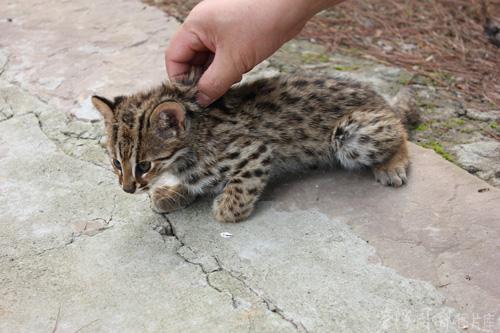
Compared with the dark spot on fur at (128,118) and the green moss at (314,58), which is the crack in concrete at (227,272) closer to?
the dark spot on fur at (128,118)

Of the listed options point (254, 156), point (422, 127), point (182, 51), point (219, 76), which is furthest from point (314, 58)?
point (219, 76)

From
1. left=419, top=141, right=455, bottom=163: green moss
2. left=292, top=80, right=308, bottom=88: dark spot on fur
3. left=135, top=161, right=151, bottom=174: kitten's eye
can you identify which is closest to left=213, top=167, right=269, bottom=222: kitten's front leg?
left=135, top=161, right=151, bottom=174: kitten's eye

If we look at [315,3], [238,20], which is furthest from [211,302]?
[315,3]

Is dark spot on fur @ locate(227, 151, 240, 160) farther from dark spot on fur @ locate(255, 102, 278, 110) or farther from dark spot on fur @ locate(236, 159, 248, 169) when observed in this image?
dark spot on fur @ locate(255, 102, 278, 110)

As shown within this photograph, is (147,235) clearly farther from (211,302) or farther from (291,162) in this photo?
(291,162)

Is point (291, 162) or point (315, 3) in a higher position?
point (315, 3)

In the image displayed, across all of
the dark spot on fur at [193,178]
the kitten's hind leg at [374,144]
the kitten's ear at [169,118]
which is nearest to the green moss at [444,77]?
the kitten's hind leg at [374,144]

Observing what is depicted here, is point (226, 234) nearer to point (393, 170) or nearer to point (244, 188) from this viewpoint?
point (244, 188)
